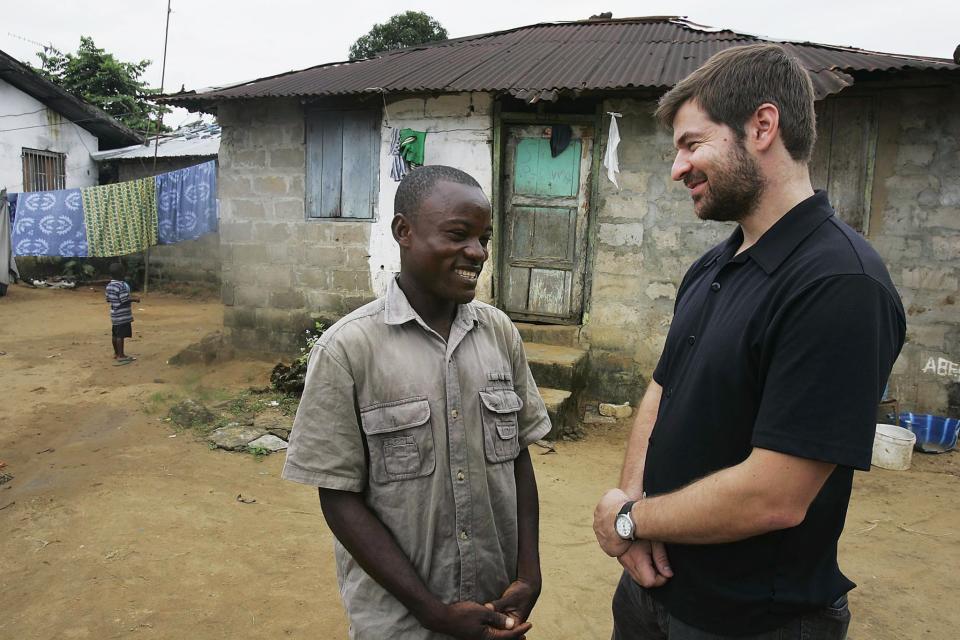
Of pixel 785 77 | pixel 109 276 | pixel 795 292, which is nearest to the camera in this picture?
pixel 795 292

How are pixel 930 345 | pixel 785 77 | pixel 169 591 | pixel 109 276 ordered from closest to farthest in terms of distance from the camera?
1. pixel 785 77
2. pixel 169 591
3. pixel 930 345
4. pixel 109 276

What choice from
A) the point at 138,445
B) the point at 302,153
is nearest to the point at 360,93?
the point at 302,153

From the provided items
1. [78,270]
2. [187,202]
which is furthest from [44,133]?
[187,202]

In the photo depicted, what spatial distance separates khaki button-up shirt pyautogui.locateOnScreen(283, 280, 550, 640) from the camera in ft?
4.87

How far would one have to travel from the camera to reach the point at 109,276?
14.7 metres

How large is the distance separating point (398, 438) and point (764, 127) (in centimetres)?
110

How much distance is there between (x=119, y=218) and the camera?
11.6 m

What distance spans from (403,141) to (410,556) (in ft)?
19.3

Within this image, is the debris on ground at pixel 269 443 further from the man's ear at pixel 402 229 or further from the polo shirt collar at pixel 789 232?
the polo shirt collar at pixel 789 232

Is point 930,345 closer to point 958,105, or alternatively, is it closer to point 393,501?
point 958,105

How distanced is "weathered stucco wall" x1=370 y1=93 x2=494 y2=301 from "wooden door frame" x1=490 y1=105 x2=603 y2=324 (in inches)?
2.7

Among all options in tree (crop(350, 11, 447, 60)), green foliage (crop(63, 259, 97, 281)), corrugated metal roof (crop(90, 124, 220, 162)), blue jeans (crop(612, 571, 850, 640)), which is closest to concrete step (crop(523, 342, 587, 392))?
blue jeans (crop(612, 571, 850, 640))

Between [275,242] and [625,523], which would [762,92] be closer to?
[625,523]

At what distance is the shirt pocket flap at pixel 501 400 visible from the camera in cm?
165
